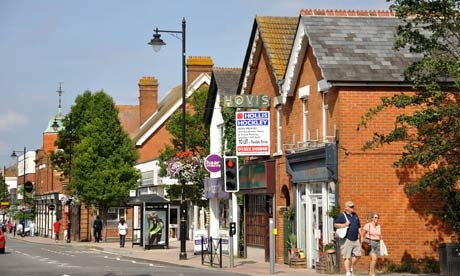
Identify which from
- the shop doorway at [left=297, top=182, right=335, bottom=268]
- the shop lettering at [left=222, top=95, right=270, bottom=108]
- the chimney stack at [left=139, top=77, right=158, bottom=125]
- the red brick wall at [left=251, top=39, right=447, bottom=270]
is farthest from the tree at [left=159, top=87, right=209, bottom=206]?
the chimney stack at [left=139, top=77, right=158, bottom=125]

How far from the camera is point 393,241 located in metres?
24.6

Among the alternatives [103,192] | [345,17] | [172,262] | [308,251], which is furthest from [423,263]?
[103,192]

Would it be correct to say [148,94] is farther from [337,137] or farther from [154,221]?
[337,137]

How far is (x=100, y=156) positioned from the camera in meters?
58.9

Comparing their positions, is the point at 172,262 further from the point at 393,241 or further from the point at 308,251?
the point at 393,241

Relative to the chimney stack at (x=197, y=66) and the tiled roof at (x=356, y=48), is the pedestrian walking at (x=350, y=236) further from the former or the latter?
the chimney stack at (x=197, y=66)

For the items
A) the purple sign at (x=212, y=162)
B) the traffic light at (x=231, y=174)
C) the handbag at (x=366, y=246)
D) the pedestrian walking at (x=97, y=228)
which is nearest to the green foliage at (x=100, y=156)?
the pedestrian walking at (x=97, y=228)

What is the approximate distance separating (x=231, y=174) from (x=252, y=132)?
11.0ft

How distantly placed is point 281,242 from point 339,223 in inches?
386

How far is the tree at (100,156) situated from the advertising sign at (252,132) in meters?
29.9

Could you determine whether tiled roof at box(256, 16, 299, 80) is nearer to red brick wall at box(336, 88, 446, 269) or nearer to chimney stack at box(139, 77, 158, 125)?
red brick wall at box(336, 88, 446, 269)

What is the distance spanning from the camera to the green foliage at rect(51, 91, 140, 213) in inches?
2276

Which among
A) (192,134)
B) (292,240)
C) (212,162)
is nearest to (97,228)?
(192,134)

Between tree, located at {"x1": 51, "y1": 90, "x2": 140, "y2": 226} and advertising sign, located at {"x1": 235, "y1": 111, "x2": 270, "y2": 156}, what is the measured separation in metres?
29.9
